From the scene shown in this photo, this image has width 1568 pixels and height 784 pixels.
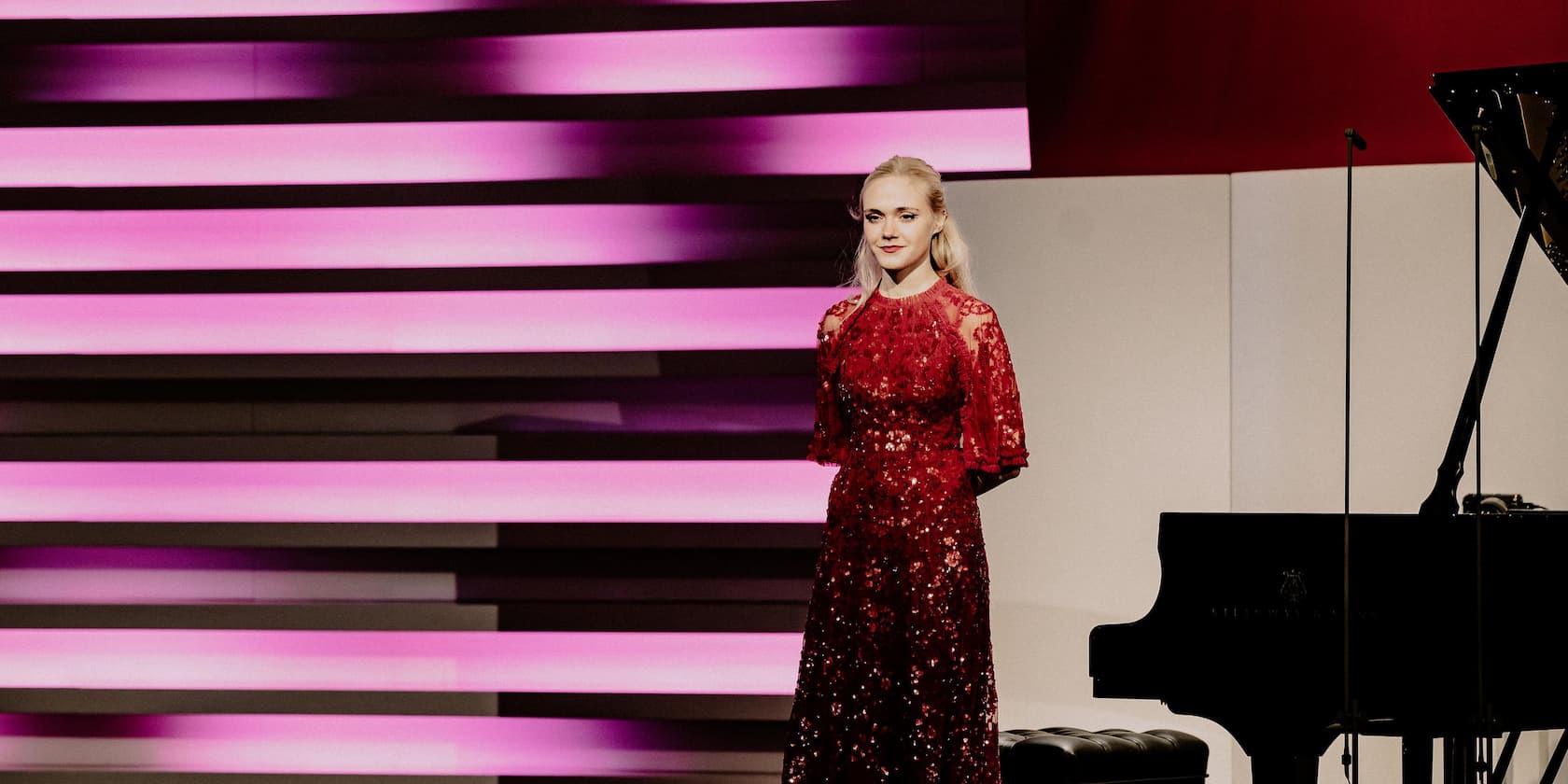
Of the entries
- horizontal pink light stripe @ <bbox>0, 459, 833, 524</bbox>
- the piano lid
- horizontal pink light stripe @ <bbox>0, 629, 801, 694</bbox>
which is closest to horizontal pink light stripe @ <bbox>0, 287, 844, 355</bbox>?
horizontal pink light stripe @ <bbox>0, 459, 833, 524</bbox>

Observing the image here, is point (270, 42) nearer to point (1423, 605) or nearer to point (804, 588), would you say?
point (804, 588)

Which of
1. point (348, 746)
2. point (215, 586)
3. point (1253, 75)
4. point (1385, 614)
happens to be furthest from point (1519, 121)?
point (215, 586)

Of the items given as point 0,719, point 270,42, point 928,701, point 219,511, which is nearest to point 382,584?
point 219,511

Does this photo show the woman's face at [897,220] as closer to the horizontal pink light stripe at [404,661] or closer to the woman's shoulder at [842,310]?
the woman's shoulder at [842,310]

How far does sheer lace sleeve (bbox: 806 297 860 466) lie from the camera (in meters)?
2.70

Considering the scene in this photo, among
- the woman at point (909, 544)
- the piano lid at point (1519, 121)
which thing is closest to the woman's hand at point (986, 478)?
the woman at point (909, 544)

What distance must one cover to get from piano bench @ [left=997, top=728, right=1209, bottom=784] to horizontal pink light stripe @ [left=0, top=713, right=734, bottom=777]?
799mm

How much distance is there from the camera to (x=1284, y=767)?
9.00 ft

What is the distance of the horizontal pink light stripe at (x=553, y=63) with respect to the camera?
3.93m

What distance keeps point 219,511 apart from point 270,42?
128 cm

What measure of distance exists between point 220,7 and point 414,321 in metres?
1.10

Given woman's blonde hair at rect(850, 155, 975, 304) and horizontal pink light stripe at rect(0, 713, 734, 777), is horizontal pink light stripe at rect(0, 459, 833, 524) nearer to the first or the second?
horizontal pink light stripe at rect(0, 713, 734, 777)

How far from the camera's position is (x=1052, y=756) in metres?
3.11

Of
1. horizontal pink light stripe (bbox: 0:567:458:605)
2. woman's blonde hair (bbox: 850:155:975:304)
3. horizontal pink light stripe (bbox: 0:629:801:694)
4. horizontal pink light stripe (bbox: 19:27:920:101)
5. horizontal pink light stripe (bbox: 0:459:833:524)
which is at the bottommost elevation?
horizontal pink light stripe (bbox: 0:629:801:694)
